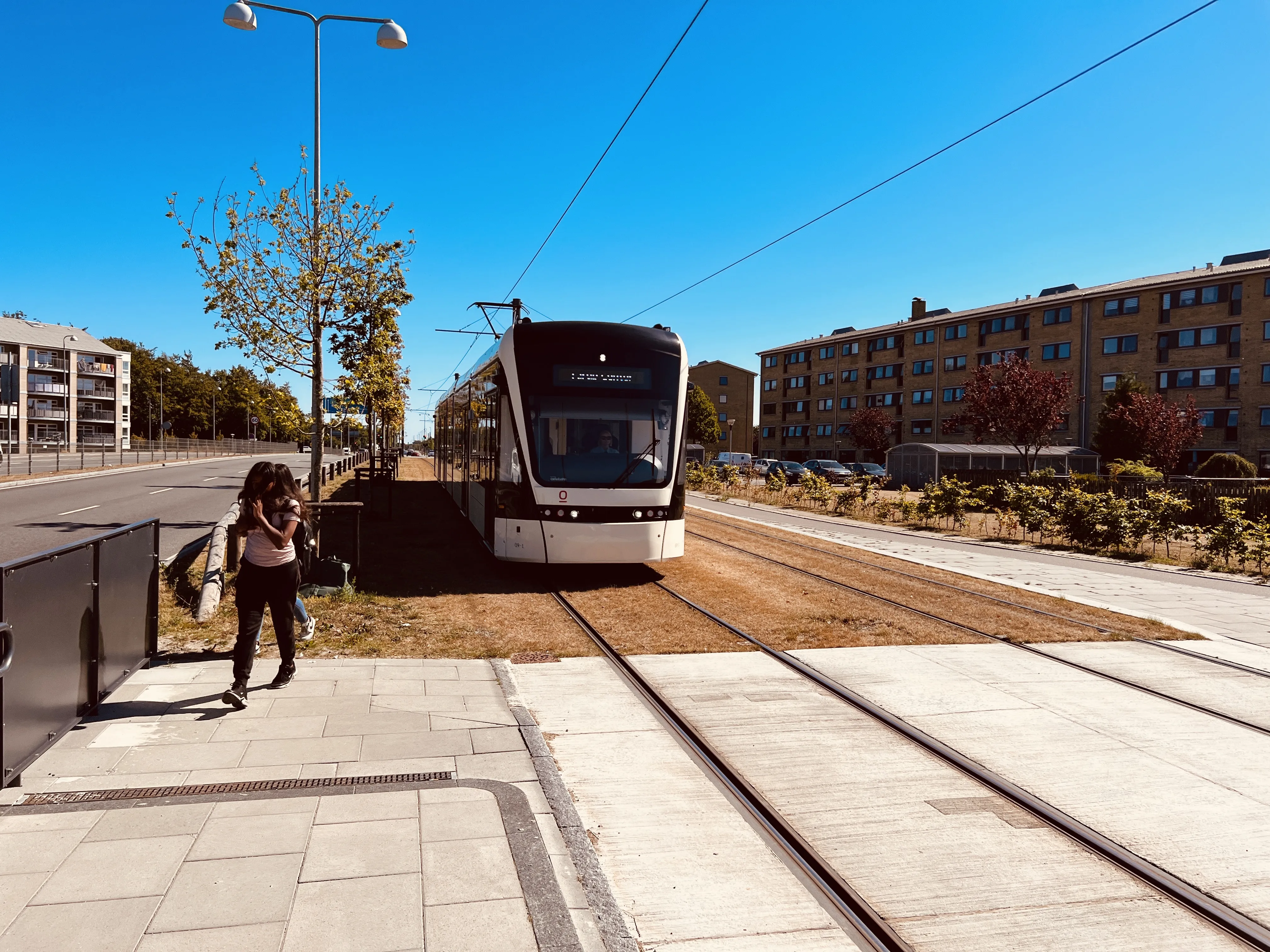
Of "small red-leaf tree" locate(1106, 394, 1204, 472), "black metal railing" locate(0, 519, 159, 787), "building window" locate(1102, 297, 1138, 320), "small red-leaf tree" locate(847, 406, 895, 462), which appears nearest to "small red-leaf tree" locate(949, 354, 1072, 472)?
"small red-leaf tree" locate(1106, 394, 1204, 472)

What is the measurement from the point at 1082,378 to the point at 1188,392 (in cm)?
605

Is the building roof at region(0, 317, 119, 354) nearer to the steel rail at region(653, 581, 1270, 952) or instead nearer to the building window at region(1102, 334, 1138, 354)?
the building window at region(1102, 334, 1138, 354)

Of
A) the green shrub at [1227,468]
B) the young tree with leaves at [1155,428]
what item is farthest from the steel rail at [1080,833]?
the young tree with leaves at [1155,428]

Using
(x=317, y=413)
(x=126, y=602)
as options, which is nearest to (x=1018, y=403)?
(x=317, y=413)

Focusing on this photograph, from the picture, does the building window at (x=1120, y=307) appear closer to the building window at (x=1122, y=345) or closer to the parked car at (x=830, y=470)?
the building window at (x=1122, y=345)

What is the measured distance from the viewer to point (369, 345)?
14906 millimetres

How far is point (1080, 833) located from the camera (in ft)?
13.3

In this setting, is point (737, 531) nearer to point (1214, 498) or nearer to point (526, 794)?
point (1214, 498)

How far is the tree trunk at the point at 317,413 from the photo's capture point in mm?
13938

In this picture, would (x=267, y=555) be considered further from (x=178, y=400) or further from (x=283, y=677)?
(x=178, y=400)

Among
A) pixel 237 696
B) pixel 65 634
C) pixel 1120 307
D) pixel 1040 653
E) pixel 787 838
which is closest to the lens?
pixel 787 838

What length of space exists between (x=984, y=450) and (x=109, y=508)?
37.8 meters

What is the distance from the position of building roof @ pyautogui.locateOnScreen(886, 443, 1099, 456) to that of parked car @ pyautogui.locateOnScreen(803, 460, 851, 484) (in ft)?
11.1

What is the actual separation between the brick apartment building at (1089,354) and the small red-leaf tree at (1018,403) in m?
5.13
